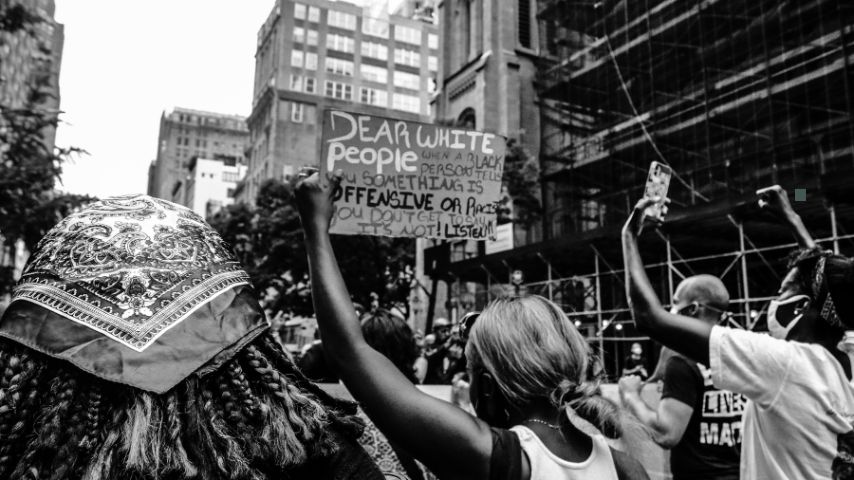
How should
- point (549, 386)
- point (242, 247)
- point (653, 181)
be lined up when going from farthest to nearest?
point (242, 247)
point (653, 181)
point (549, 386)

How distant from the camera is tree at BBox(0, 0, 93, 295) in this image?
32.8 feet

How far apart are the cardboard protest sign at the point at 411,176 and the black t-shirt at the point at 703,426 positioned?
57.0 inches

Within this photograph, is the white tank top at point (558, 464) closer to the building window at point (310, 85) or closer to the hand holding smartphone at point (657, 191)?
the hand holding smartphone at point (657, 191)

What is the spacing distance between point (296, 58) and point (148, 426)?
74230 mm

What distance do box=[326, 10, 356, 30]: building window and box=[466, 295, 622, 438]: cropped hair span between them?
7767cm

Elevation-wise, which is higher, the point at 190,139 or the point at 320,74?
the point at 190,139

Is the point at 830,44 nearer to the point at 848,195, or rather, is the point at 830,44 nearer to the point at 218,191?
the point at 848,195

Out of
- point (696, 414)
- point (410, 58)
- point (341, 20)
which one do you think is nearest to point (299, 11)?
point (341, 20)

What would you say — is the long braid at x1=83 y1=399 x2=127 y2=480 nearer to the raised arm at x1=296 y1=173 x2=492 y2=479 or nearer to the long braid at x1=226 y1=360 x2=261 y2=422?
the long braid at x1=226 y1=360 x2=261 y2=422

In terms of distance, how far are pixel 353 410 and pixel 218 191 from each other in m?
99.1

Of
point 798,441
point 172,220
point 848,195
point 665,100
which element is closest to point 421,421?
point 172,220

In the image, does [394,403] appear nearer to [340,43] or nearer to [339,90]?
[339,90]

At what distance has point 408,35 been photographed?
79812 millimetres

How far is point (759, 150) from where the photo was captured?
19.7 m
